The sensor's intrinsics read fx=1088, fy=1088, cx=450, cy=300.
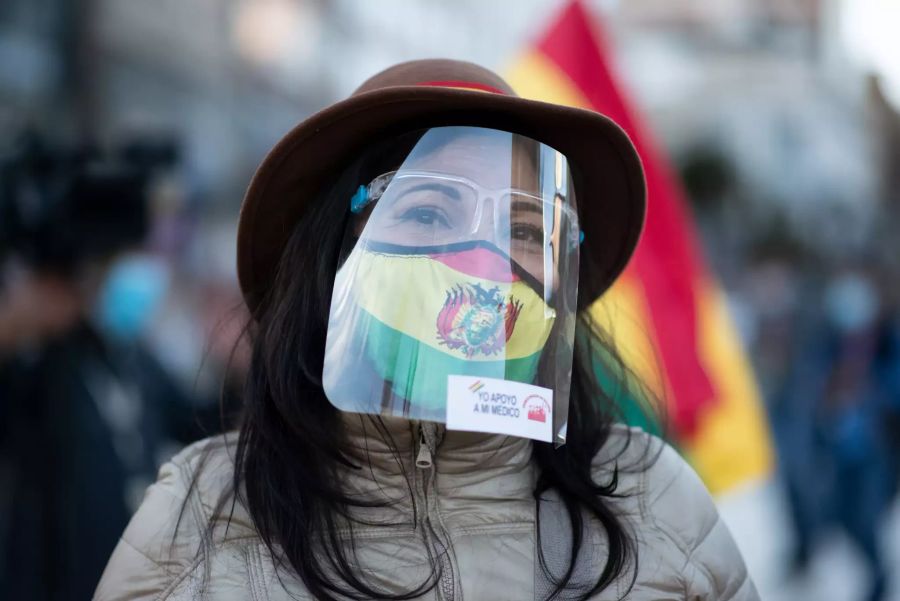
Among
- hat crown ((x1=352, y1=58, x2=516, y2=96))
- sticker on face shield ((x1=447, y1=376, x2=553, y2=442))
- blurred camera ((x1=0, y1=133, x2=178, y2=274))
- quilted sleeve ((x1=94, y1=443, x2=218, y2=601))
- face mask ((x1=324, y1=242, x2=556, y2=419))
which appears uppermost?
blurred camera ((x1=0, y1=133, x2=178, y2=274))

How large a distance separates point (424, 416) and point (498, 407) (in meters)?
0.12

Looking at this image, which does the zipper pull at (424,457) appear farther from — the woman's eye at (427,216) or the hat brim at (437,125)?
the hat brim at (437,125)

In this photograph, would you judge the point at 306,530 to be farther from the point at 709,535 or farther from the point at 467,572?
the point at 709,535

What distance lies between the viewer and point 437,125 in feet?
6.29

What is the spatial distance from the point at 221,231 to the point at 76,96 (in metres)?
4.26

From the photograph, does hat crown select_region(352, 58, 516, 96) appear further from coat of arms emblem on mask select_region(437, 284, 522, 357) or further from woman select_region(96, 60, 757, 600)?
coat of arms emblem on mask select_region(437, 284, 522, 357)

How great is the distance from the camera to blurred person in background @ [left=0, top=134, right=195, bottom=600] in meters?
3.86

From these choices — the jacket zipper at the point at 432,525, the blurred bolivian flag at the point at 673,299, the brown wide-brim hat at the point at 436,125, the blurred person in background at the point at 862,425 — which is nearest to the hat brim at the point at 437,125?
the brown wide-brim hat at the point at 436,125

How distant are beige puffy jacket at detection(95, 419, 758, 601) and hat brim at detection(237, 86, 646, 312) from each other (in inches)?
17.2

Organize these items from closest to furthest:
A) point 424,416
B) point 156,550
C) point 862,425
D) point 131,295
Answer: point 424,416 < point 156,550 < point 131,295 < point 862,425

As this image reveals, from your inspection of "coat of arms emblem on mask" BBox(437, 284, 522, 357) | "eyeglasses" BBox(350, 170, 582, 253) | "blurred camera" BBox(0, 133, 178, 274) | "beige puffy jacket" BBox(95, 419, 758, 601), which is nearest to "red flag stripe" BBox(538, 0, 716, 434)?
"blurred camera" BBox(0, 133, 178, 274)

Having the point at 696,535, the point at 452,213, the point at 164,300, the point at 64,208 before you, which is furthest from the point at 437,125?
the point at 164,300

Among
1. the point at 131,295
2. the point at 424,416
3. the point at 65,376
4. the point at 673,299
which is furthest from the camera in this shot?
the point at 131,295

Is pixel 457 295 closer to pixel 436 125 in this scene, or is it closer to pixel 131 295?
pixel 436 125
